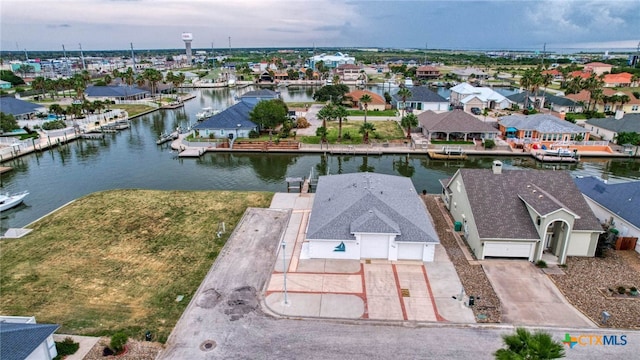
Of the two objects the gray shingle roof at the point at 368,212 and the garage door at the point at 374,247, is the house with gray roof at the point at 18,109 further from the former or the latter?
the garage door at the point at 374,247

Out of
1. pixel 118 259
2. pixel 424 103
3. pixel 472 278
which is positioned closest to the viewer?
pixel 472 278

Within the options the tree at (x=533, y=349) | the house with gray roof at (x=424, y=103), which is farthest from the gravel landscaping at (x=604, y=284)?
the house with gray roof at (x=424, y=103)

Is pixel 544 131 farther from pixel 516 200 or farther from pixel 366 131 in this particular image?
pixel 516 200

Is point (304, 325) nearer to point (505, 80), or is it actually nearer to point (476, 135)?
point (476, 135)

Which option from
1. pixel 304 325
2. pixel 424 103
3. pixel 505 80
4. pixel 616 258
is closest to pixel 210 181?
pixel 304 325

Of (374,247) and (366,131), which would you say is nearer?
(374,247)

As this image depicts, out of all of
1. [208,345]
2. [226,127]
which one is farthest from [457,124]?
[208,345]

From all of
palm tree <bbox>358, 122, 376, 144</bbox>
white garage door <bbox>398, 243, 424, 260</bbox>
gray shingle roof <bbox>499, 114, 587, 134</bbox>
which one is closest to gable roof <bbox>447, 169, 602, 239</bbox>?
white garage door <bbox>398, 243, 424, 260</bbox>
